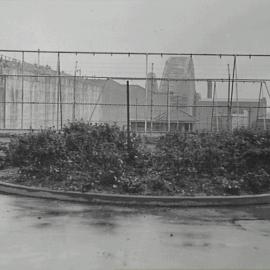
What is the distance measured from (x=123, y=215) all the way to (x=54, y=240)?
202 centimetres

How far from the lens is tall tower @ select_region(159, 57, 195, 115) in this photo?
2597 centimetres

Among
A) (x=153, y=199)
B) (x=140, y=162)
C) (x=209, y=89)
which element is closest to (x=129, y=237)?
(x=153, y=199)

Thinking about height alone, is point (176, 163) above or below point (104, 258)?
above

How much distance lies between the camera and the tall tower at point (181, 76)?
25969 mm

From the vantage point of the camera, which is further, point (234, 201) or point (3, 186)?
point (3, 186)

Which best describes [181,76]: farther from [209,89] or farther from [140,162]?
[140,162]

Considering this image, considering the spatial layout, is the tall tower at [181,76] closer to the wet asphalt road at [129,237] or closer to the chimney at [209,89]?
the chimney at [209,89]

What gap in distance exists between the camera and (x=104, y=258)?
20.2 feet

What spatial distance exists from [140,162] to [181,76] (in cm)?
1516

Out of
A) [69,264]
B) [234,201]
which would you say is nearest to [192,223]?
[234,201]

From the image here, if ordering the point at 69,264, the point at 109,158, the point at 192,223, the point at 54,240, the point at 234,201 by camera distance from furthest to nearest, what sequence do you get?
the point at 109,158 < the point at 234,201 < the point at 192,223 < the point at 54,240 < the point at 69,264

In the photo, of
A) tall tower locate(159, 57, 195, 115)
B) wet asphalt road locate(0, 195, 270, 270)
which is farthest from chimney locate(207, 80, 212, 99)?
wet asphalt road locate(0, 195, 270, 270)

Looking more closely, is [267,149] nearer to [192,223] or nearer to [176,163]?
[176,163]

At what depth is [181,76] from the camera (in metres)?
26.8
